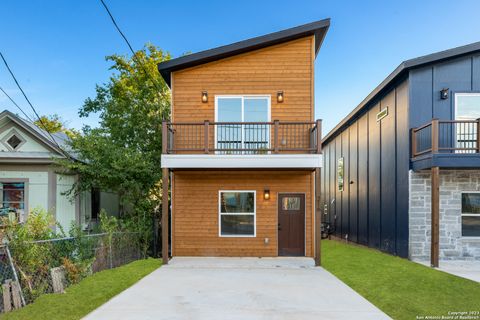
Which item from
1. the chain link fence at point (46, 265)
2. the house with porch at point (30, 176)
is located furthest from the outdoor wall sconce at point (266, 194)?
the house with porch at point (30, 176)

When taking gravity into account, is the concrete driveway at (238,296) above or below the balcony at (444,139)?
below

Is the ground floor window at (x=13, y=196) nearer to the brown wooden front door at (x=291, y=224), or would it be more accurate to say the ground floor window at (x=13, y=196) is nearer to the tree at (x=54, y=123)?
the brown wooden front door at (x=291, y=224)

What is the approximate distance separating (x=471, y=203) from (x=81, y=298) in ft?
35.5

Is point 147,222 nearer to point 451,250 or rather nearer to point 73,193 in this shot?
point 73,193

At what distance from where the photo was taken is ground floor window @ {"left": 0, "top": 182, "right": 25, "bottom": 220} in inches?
425

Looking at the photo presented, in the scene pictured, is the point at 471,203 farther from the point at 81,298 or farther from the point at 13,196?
the point at 13,196

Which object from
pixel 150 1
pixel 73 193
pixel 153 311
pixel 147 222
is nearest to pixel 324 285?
pixel 153 311

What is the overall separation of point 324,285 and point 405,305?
5.43 ft

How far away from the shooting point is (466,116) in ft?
32.4

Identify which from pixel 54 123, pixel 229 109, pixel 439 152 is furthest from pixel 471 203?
pixel 54 123

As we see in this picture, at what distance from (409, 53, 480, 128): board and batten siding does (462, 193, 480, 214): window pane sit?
2459 millimetres

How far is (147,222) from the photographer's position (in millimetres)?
11133

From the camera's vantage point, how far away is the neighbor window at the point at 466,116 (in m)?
9.82

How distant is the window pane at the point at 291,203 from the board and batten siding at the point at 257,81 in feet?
8.33
